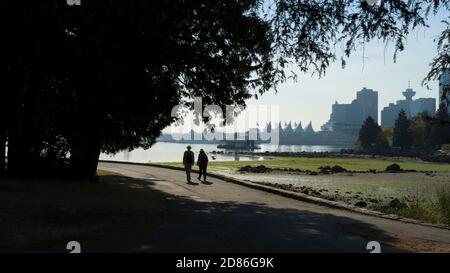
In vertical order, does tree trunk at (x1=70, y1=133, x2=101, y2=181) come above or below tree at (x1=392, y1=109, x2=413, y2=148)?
below

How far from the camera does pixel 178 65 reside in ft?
60.9

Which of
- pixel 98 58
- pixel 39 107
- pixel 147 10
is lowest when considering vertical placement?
pixel 39 107

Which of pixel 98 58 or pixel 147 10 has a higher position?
pixel 147 10

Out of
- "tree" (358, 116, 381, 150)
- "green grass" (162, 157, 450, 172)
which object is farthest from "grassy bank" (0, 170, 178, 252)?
"tree" (358, 116, 381, 150)

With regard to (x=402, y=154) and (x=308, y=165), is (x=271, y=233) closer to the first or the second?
(x=308, y=165)

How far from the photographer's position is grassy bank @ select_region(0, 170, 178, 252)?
26.9 ft

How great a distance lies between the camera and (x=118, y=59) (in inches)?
603

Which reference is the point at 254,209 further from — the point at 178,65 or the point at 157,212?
the point at 178,65

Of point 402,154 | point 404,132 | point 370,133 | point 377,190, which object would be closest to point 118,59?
point 377,190

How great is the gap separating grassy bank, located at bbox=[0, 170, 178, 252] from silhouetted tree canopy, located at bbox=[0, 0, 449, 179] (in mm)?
3261

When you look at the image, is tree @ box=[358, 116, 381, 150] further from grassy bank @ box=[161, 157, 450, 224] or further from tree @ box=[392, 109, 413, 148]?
grassy bank @ box=[161, 157, 450, 224]

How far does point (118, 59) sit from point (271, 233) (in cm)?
822
